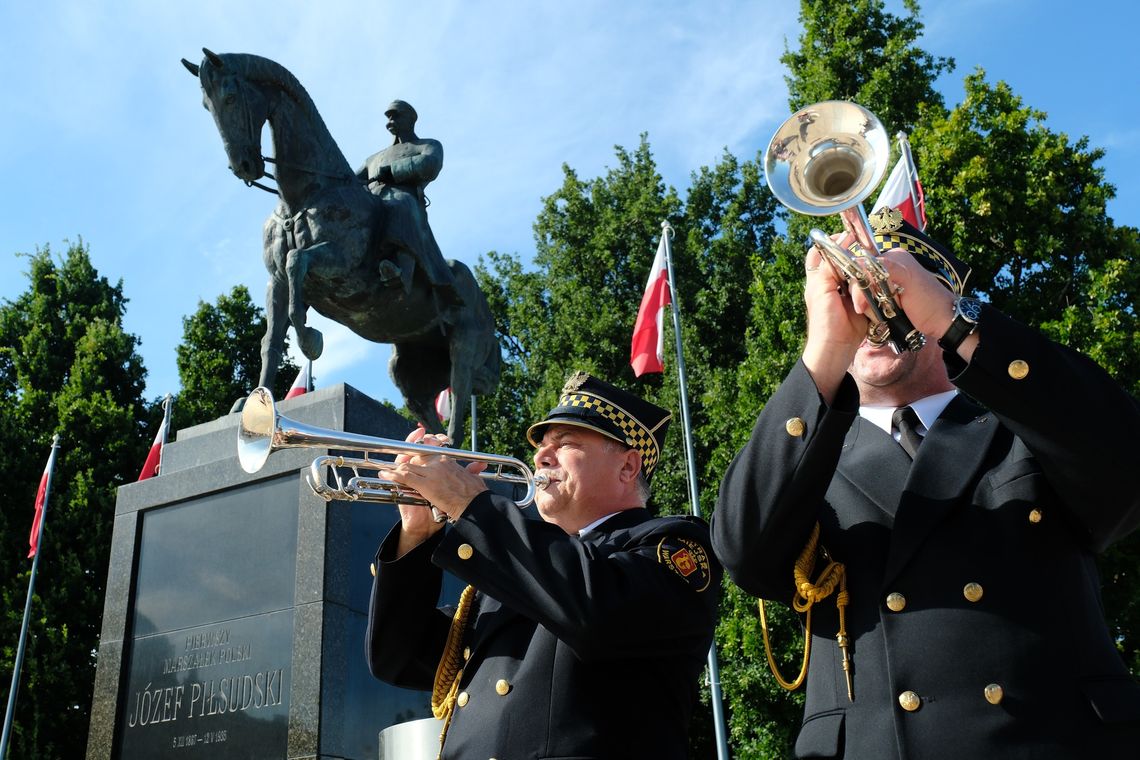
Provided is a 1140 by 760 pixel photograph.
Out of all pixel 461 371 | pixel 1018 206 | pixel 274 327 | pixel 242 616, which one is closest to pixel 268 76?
pixel 274 327

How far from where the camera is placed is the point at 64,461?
949 inches

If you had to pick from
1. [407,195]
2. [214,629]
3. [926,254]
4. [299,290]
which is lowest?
[926,254]

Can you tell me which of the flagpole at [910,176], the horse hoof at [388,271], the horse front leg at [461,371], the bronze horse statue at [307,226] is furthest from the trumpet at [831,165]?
the flagpole at [910,176]

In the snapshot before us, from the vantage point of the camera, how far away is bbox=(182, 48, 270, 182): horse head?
9234mm

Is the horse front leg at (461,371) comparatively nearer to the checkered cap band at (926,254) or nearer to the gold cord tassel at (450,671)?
the gold cord tassel at (450,671)

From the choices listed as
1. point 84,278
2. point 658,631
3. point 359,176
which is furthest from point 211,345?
point 658,631

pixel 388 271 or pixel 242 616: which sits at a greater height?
pixel 388 271

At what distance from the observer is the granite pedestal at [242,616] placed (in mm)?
6898

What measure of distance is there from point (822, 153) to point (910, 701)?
137 cm

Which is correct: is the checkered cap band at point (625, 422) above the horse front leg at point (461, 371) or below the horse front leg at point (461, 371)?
below

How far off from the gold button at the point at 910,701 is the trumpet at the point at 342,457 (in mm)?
1735

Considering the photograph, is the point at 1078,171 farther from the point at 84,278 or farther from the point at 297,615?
the point at 84,278

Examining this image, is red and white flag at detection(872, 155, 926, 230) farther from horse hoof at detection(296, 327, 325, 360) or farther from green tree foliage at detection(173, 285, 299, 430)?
green tree foliage at detection(173, 285, 299, 430)

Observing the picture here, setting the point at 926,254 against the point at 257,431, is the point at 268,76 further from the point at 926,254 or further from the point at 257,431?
the point at 926,254
